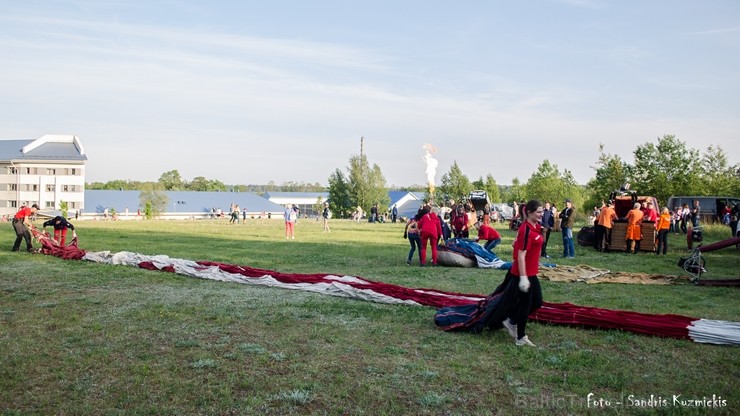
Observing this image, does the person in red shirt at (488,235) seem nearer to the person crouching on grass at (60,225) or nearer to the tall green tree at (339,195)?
the person crouching on grass at (60,225)

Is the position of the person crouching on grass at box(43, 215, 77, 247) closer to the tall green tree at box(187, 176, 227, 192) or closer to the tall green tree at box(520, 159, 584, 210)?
the tall green tree at box(520, 159, 584, 210)

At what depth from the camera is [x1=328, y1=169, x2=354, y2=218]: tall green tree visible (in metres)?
79.1

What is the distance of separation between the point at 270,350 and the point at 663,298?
7783 mm

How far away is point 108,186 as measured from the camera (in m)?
139

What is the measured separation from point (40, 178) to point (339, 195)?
141 feet

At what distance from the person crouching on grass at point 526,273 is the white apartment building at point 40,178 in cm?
8962

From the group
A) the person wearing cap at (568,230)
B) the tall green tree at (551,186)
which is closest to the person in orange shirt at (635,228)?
the person wearing cap at (568,230)

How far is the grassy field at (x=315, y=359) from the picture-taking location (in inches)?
222

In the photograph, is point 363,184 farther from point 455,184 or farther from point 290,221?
point 290,221

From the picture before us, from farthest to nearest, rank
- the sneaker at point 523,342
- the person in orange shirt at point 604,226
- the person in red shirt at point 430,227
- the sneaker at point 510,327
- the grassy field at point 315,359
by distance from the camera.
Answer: the person in orange shirt at point 604,226, the person in red shirt at point 430,227, the sneaker at point 510,327, the sneaker at point 523,342, the grassy field at point 315,359

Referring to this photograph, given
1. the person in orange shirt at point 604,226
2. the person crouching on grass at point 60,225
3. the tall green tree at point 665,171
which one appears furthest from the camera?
the tall green tree at point 665,171

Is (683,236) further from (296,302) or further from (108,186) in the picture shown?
(108,186)

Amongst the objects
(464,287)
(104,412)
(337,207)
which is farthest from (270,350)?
(337,207)

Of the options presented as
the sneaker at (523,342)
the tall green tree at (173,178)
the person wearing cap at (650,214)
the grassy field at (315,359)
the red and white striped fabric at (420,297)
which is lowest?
the grassy field at (315,359)
